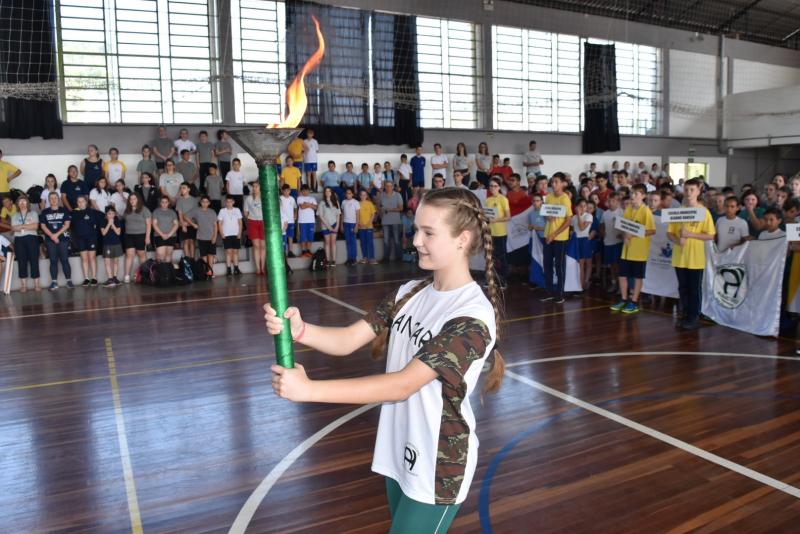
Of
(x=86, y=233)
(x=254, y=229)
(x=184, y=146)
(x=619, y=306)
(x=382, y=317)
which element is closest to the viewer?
(x=382, y=317)

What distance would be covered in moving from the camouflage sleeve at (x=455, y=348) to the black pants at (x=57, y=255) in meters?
12.0

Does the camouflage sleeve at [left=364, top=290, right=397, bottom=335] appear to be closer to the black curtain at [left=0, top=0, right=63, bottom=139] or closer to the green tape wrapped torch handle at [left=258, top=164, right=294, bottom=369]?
the green tape wrapped torch handle at [left=258, top=164, right=294, bottom=369]

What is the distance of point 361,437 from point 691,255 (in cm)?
502

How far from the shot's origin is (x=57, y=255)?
1205 cm

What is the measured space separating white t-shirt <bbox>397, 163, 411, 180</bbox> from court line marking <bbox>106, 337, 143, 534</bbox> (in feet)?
36.7

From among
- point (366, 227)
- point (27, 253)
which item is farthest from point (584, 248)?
point (27, 253)

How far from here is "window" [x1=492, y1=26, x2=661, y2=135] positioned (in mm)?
20562

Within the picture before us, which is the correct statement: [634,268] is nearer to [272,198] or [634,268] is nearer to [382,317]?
[382,317]

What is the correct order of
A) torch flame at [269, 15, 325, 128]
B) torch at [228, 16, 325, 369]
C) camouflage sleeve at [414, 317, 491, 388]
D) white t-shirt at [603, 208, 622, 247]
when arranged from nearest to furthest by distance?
torch at [228, 16, 325, 369] → torch flame at [269, 15, 325, 128] → camouflage sleeve at [414, 317, 491, 388] → white t-shirt at [603, 208, 622, 247]

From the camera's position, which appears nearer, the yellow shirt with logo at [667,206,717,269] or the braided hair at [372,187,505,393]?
the braided hair at [372,187,505,393]

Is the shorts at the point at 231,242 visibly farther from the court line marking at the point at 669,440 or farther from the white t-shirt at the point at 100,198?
the court line marking at the point at 669,440

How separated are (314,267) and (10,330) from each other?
6.67m

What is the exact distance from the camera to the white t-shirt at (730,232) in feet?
26.8

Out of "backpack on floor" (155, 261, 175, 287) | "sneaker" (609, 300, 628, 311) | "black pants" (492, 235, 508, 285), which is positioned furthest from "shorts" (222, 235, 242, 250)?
"sneaker" (609, 300, 628, 311)
